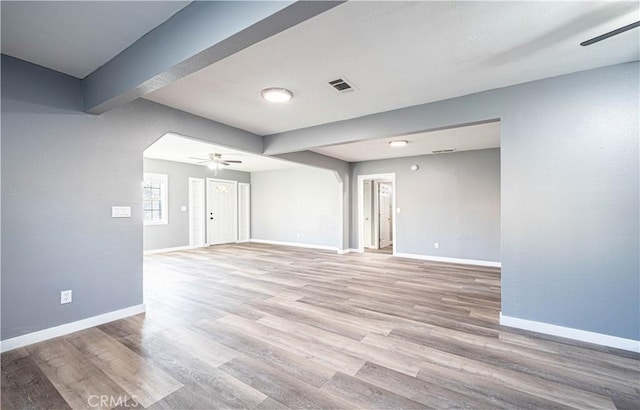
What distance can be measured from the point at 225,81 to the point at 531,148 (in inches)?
123

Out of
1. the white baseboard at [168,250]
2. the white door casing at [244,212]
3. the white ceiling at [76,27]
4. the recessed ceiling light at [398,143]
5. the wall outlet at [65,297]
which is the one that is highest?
the white ceiling at [76,27]

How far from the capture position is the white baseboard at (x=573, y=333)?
2.29 metres

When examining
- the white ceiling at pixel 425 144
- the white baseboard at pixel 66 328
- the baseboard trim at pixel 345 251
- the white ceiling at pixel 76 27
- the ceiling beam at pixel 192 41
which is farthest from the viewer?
the baseboard trim at pixel 345 251

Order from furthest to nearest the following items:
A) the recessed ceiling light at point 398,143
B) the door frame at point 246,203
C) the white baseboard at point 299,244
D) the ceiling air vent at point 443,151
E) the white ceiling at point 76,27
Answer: the door frame at point 246,203 < the white baseboard at point 299,244 < the ceiling air vent at point 443,151 < the recessed ceiling light at point 398,143 < the white ceiling at point 76,27

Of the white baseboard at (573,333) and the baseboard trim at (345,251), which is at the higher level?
the white baseboard at (573,333)

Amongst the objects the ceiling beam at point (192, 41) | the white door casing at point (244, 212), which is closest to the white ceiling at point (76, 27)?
the ceiling beam at point (192, 41)

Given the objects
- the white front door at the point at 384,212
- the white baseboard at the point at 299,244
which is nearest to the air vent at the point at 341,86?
the white baseboard at the point at 299,244

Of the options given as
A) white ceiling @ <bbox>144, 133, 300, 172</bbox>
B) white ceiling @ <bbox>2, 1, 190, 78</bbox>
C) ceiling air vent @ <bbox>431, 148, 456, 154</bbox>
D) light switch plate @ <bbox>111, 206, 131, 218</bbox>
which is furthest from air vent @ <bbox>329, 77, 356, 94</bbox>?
ceiling air vent @ <bbox>431, 148, 456, 154</bbox>

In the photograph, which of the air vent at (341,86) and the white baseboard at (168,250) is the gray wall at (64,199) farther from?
the white baseboard at (168,250)

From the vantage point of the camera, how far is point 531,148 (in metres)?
2.68

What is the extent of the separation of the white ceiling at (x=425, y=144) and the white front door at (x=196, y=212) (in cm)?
424

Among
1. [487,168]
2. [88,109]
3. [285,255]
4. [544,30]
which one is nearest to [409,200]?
[487,168]

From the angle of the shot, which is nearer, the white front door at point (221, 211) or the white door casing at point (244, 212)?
the white front door at point (221, 211)

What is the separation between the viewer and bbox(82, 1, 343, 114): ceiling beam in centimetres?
129
